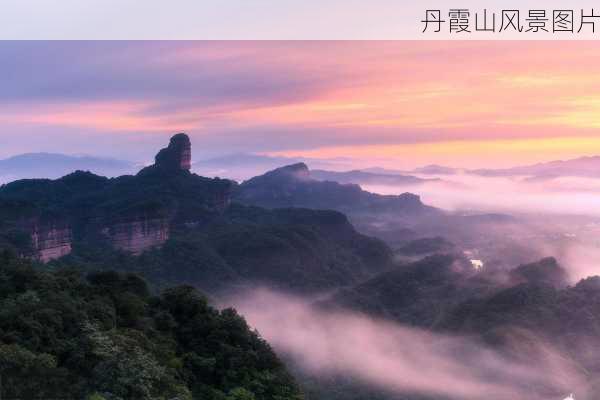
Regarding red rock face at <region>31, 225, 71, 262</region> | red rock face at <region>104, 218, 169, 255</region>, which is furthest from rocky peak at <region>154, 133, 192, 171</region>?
red rock face at <region>31, 225, 71, 262</region>

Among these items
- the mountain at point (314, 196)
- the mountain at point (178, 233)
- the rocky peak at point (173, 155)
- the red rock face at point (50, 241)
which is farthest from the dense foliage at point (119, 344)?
the mountain at point (314, 196)

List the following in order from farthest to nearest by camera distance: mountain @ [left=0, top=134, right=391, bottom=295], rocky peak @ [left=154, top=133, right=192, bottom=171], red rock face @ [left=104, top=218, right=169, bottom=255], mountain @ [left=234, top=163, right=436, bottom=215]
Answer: mountain @ [left=234, top=163, right=436, bottom=215], rocky peak @ [left=154, top=133, right=192, bottom=171], red rock face @ [left=104, top=218, right=169, bottom=255], mountain @ [left=0, top=134, right=391, bottom=295]

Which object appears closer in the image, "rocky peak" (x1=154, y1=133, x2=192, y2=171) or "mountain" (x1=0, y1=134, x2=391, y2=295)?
"mountain" (x1=0, y1=134, x2=391, y2=295)

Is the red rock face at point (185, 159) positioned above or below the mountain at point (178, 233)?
above

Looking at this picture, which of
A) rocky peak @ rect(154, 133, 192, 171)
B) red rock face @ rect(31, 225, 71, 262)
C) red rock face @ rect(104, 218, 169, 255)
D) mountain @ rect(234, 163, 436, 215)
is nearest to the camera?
red rock face @ rect(31, 225, 71, 262)

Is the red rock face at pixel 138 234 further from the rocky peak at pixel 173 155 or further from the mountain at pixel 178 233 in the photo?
the rocky peak at pixel 173 155

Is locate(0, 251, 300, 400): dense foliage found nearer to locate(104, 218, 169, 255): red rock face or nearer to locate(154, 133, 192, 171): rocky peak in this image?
locate(104, 218, 169, 255): red rock face
